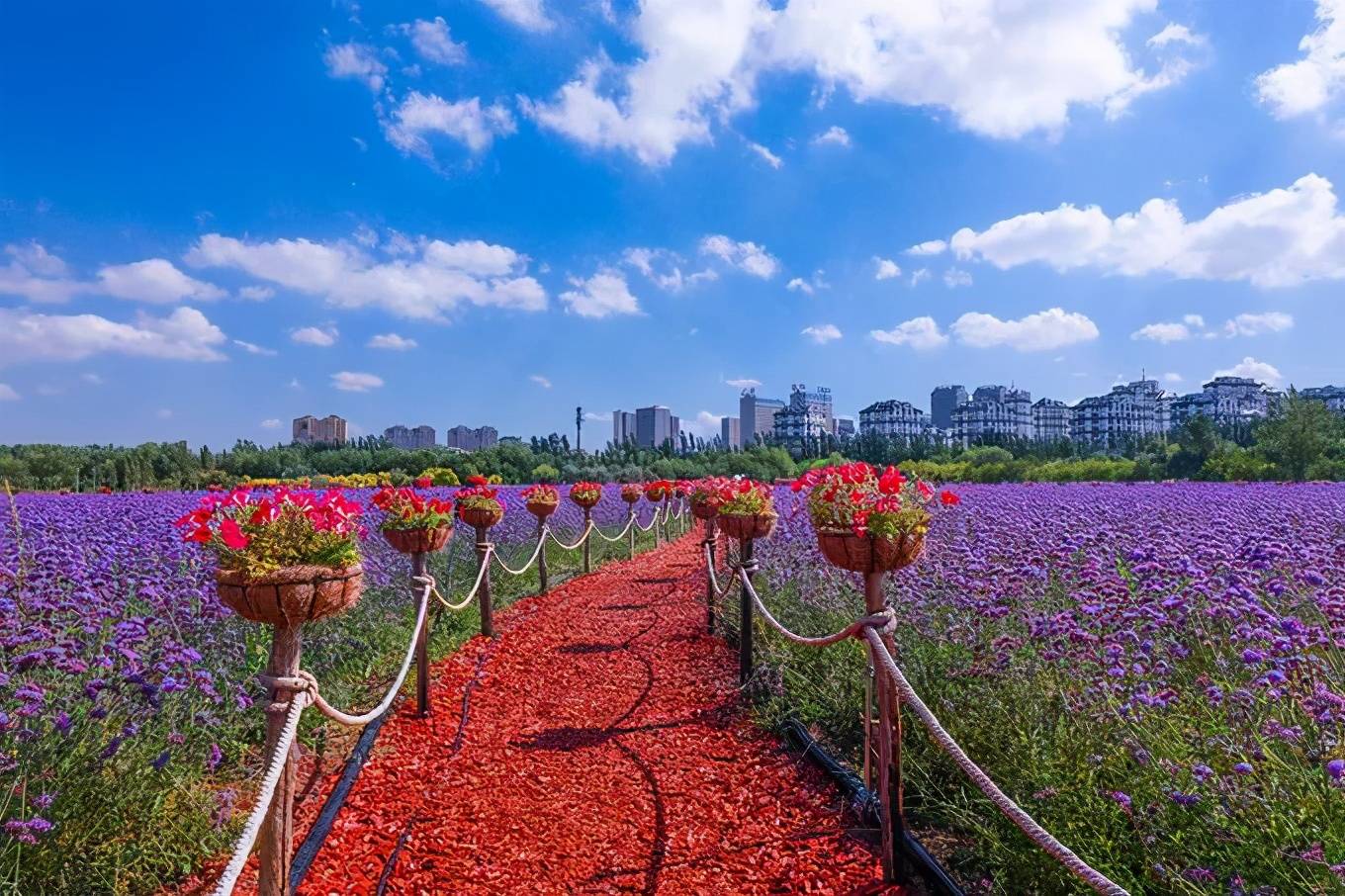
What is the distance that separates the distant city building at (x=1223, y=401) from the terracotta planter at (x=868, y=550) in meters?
123

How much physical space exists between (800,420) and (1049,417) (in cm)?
4685

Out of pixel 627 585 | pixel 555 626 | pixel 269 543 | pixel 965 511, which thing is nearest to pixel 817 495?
pixel 269 543

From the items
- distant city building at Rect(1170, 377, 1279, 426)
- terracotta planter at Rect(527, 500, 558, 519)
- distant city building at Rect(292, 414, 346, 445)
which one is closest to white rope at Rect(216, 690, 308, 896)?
terracotta planter at Rect(527, 500, 558, 519)

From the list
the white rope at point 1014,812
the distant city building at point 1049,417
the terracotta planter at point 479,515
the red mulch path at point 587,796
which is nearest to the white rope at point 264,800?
the red mulch path at point 587,796

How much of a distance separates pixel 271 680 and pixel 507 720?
270 centimetres

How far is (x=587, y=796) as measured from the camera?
371 cm

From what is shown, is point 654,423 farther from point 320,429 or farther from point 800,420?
point 320,429

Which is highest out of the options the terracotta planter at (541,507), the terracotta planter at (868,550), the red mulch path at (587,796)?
the terracotta planter at (868,550)

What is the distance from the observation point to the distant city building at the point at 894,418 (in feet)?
422

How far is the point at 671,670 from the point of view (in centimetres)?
595

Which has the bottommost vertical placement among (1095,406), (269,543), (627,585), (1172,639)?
(627,585)

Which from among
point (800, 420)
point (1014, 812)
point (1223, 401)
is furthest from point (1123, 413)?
point (1014, 812)

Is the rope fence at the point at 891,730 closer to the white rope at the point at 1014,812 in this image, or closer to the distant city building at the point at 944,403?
the white rope at the point at 1014,812

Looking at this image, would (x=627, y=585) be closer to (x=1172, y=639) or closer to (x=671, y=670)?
(x=671, y=670)
